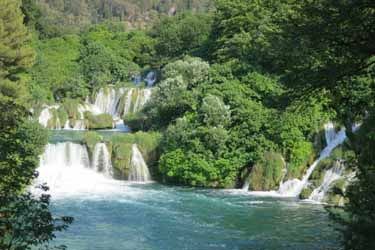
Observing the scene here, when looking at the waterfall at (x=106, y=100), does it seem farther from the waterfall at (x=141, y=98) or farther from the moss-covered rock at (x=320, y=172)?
the moss-covered rock at (x=320, y=172)

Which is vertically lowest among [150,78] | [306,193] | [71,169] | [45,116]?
[306,193]

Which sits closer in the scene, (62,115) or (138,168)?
(138,168)

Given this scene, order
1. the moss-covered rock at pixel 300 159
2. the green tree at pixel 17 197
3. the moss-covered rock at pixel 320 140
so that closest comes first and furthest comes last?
the green tree at pixel 17 197, the moss-covered rock at pixel 300 159, the moss-covered rock at pixel 320 140

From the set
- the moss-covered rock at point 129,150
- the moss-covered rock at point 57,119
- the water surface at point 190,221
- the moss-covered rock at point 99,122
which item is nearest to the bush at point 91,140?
the moss-covered rock at point 129,150

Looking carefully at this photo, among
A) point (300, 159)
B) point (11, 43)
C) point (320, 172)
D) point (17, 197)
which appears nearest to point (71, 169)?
point (300, 159)

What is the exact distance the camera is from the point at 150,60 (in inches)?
1850

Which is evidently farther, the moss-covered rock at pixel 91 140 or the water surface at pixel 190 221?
the moss-covered rock at pixel 91 140

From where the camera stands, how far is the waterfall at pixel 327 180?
21.0 m

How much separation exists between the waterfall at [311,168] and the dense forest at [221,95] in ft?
1.02

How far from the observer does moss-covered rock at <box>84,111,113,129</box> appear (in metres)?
36.2

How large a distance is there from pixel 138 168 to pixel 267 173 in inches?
258

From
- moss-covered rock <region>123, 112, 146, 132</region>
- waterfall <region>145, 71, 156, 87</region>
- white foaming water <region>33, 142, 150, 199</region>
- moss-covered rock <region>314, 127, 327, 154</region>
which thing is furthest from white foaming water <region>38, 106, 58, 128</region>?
moss-covered rock <region>314, 127, 327, 154</region>

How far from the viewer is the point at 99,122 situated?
119ft

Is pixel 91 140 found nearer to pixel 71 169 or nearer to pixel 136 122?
pixel 71 169
